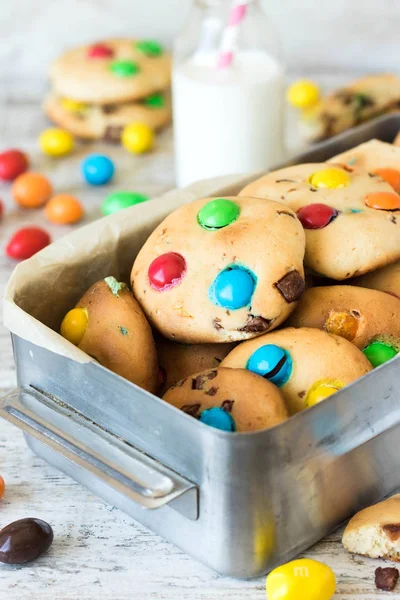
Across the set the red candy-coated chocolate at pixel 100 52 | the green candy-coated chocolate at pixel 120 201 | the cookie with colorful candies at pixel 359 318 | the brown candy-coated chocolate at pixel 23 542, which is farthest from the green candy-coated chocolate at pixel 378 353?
the red candy-coated chocolate at pixel 100 52

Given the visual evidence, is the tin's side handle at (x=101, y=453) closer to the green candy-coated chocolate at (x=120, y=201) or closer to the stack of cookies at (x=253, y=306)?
the stack of cookies at (x=253, y=306)

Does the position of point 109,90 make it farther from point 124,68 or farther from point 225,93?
point 225,93

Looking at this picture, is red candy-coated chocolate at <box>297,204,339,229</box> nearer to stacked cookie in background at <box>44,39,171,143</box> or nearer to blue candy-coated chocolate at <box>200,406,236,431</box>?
blue candy-coated chocolate at <box>200,406,236,431</box>

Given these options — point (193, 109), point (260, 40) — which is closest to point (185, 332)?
point (193, 109)

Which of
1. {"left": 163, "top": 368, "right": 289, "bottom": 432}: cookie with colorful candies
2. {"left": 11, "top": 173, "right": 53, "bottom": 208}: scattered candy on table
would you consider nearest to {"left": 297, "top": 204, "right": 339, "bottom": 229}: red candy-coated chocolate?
{"left": 163, "top": 368, "right": 289, "bottom": 432}: cookie with colorful candies

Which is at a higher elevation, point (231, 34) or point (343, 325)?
point (231, 34)

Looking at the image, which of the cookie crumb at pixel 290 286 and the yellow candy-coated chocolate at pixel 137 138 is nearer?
the cookie crumb at pixel 290 286

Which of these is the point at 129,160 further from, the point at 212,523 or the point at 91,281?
the point at 212,523

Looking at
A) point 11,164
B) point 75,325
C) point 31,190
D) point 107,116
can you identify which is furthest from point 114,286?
point 107,116
